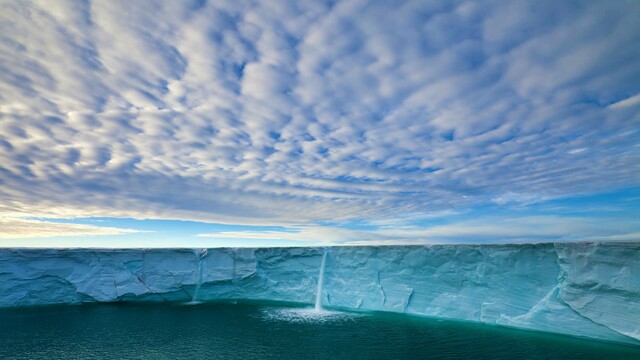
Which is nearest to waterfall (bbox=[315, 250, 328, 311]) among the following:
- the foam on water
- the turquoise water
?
the foam on water

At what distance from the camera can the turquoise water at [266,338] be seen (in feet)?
29.4

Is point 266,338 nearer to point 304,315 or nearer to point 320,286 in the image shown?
point 304,315

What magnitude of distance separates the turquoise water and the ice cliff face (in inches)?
32.7

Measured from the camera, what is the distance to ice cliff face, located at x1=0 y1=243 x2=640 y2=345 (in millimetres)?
10805

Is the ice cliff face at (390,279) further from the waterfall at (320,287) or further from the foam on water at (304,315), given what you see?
the foam on water at (304,315)

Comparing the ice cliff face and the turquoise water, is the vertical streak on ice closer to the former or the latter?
the ice cliff face

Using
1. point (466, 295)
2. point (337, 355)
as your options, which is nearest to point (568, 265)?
point (466, 295)

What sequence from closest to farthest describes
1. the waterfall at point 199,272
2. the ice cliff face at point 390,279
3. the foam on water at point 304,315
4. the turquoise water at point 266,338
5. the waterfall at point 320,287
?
the turquoise water at point 266,338
the ice cliff face at point 390,279
the foam on water at point 304,315
the waterfall at point 320,287
the waterfall at point 199,272

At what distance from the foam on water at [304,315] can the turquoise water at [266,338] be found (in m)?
0.04

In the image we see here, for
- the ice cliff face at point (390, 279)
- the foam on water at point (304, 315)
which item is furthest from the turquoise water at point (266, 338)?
the ice cliff face at point (390, 279)

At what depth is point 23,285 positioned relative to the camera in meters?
16.3

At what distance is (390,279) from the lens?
15.3 metres

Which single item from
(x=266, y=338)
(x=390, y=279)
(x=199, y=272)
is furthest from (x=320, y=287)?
(x=266, y=338)

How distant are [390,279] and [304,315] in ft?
13.4
